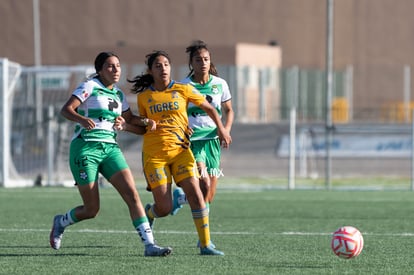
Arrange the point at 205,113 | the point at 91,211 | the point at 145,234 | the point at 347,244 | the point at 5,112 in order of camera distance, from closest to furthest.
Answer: the point at 347,244 < the point at 145,234 < the point at 91,211 < the point at 205,113 < the point at 5,112

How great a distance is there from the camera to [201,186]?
38.3 feet

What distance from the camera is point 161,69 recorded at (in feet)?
34.5

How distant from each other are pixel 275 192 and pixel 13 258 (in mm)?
12870

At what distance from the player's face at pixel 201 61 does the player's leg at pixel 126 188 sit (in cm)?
143

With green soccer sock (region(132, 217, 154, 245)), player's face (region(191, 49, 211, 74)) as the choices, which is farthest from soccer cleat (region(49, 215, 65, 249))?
player's face (region(191, 49, 211, 74))

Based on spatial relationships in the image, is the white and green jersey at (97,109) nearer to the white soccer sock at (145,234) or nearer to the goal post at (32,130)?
the white soccer sock at (145,234)

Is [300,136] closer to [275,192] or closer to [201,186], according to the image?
[275,192]

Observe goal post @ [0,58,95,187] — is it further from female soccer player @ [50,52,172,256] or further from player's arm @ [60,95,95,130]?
player's arm @ [60,95,95,130]

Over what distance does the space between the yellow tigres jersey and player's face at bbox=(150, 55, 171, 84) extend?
0.14m

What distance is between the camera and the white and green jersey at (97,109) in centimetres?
1042

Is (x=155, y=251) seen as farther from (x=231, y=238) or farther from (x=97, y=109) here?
(x=231, y=238)

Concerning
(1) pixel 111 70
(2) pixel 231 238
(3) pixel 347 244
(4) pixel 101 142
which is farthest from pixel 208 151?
(3) pixel 347 244

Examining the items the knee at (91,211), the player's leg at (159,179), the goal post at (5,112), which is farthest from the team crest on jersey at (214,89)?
the goal post at (5,112)

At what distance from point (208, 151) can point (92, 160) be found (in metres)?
1.83
